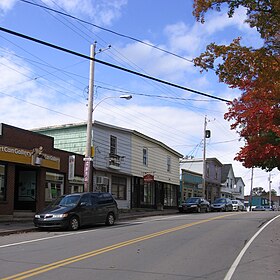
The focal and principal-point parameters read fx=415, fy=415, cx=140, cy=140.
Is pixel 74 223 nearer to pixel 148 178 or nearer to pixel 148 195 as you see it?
pixel 148 178

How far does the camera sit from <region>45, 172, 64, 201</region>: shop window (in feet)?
80.3

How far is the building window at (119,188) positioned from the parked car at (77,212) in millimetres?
11463

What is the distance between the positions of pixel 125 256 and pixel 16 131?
13.3 m

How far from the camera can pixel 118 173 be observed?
104ft

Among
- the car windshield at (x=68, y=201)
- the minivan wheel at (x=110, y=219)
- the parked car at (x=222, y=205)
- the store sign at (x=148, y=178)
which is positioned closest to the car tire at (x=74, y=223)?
the car windshield at (x=68, y=201)

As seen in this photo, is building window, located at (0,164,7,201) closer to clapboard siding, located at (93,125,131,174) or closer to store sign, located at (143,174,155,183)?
clapboard siding, located at (93,125,131,174)

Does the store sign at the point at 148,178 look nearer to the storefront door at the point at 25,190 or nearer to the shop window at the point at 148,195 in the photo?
the shop window at the point at 148,195

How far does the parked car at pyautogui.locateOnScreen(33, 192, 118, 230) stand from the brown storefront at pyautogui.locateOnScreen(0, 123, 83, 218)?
424cm

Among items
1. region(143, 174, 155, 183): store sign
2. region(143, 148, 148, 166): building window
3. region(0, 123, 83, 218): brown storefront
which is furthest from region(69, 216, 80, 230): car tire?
region(143, 148, 148, 166): building window

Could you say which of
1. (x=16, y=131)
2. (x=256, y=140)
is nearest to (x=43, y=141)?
(x=16, y=131)

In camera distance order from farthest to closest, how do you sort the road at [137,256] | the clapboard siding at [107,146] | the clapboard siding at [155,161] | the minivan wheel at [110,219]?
the clapboard siding at [155,161] → the clapboard siding at [107,146] → the minivan wheel at [110,219] → the road at [137,256]

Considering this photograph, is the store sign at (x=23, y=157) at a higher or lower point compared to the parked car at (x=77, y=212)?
higher

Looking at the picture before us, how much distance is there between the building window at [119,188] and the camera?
31.7 m

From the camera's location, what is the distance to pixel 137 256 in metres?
10.4
